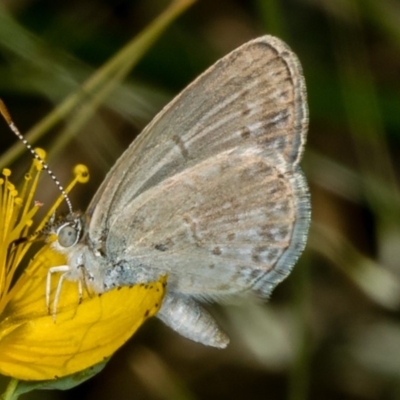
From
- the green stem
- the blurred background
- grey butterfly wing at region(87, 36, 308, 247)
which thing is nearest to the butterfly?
grey butterfly wing at region(87, 36, 308, 247)

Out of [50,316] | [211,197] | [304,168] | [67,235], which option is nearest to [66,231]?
[67,235]

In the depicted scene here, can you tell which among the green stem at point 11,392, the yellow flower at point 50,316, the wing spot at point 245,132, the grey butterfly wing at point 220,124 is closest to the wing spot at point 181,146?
the grey butterfly wing at point 220,124

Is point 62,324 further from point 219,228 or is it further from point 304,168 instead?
point 304,168

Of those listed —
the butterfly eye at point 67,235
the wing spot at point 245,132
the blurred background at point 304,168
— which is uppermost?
the wing spot at point 245,132

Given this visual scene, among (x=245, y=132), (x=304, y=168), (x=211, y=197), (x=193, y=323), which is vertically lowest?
(x=304, y=168)

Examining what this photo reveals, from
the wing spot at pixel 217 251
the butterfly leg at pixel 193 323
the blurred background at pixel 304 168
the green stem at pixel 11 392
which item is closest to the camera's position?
the green stem at pixel 11 392

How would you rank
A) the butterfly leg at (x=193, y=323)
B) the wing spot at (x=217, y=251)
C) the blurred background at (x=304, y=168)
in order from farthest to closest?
the blurred background at (x=304, y=168)
the wing spot at (x=217, y=251)
the butterfly leg at (x=193, y=323)

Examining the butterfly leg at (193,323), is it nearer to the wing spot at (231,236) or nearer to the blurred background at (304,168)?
the wing spot at (231,236)
